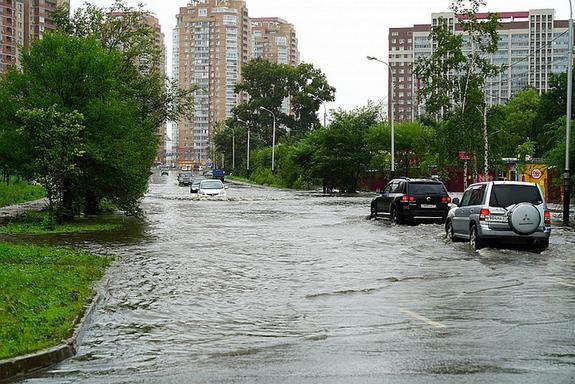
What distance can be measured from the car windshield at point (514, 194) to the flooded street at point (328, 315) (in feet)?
4.04

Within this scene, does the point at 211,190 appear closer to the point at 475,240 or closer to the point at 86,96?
the point at 86,96

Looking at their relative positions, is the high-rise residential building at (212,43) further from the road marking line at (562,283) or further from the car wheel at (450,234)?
the road marking line at (562,283)

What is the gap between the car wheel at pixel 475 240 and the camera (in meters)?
20.2

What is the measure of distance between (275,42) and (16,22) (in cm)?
5791

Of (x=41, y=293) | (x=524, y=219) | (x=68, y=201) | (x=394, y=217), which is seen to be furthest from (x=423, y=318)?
(x=68, y=201)

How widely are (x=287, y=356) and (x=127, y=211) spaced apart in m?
25.2

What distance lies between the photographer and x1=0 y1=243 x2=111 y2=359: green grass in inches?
352

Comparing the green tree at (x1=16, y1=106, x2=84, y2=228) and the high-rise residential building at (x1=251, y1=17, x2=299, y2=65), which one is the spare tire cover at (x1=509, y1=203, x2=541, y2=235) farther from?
the high-rise residential building at (x1=251, y1=17, x2=299, y2=65)

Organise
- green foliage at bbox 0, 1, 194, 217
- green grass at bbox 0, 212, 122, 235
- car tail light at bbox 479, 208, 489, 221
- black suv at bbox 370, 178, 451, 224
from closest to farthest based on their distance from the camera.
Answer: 1. car tail light at bbox 479, 208, 489, 221
2. green grass at bbox 0, 212, 122, 235
3. green foliage at bbox 0, 1, 194, 217
4. black suv at bbox 370, 178, 451, 224

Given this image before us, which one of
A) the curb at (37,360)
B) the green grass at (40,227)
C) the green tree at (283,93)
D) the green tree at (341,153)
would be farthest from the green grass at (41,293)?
the green tree at (283,93)

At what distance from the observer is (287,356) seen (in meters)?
8.54

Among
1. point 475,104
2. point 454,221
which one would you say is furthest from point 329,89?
point 454,221

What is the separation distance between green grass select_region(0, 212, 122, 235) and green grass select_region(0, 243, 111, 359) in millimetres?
6720

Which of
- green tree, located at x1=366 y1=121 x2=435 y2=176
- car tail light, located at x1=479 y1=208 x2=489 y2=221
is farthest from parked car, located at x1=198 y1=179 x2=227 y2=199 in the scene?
car tail light, located at x1=479 y1=208 x2=489 y2=221
